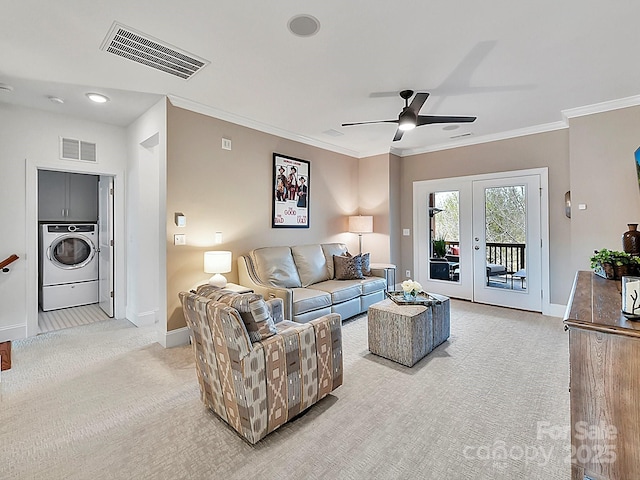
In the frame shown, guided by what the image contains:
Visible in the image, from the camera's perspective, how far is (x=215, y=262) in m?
3.43

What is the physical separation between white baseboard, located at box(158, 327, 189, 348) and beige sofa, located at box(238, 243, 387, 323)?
87 cm

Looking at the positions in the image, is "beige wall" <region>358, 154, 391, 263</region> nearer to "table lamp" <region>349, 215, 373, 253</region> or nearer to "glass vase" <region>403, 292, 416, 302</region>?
"table lamp" <region>349, 215, 373, 253</region>

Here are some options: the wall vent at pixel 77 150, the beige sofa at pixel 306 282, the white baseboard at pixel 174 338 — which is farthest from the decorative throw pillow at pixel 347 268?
the wall vent at pixel 77 150

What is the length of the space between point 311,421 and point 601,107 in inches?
186

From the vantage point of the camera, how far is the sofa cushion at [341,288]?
155 inches

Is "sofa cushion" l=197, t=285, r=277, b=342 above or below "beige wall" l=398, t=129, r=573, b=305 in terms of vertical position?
below

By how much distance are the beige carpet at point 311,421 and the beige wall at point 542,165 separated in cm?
158

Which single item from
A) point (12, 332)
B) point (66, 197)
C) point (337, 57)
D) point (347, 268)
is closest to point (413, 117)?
point (337, 57)

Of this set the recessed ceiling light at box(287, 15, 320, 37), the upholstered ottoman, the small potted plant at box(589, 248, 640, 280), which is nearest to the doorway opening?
the recessed ceiling light at box(287, 15, 320, 37)

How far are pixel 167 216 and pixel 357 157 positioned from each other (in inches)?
151

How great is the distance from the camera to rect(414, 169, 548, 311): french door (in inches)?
179

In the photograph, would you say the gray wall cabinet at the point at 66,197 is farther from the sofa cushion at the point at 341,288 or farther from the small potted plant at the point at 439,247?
the small potted plant at the point at 439,247

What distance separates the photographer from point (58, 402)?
2.30m

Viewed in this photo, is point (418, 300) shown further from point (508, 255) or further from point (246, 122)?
point (246, 122)
